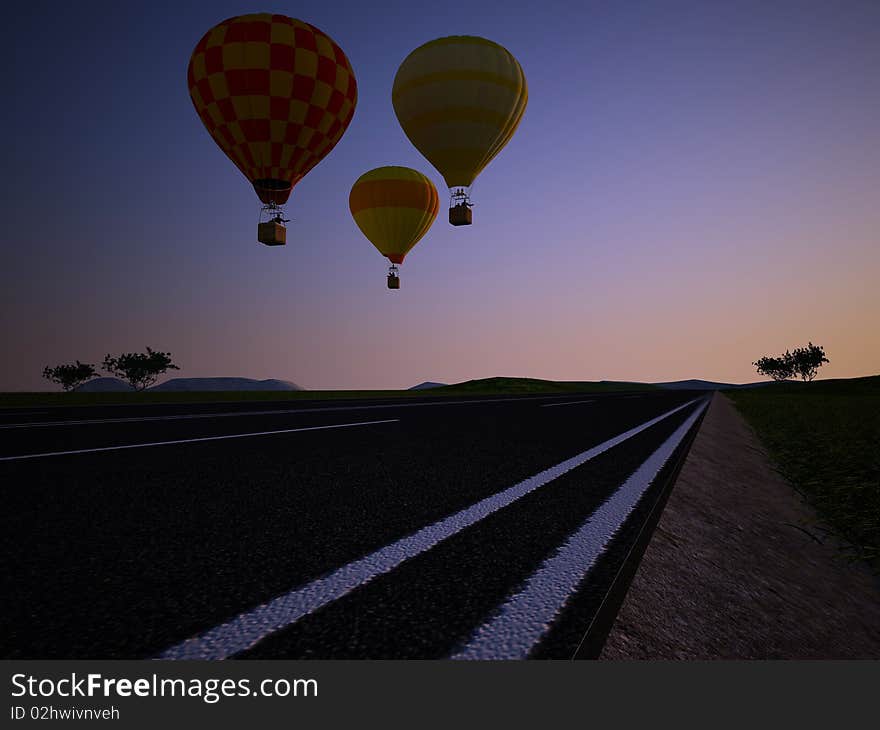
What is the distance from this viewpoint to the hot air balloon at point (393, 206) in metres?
35.2

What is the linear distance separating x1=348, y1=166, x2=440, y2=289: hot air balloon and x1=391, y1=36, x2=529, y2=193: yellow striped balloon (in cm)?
482

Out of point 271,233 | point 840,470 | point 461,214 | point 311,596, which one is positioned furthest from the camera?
point 461,214

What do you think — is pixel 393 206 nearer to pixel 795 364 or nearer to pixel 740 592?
pixel 740 592

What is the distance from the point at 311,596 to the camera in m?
1.66

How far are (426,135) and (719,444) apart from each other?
26678mm

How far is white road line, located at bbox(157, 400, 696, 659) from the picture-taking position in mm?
1330

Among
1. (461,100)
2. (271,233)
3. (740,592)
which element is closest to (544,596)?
(740,592)

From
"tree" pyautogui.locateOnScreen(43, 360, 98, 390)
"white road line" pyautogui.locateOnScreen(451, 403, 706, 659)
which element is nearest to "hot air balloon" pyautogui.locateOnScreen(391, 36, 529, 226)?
"white road line" pyautogui.locateOnScreen(451, 403, 706, 659)

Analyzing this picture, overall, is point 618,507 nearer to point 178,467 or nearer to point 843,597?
point 843,597

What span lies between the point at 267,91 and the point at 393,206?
554 inches

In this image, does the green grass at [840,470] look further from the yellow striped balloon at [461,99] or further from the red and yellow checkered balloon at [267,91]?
the yellow striped balloon at [461,99]

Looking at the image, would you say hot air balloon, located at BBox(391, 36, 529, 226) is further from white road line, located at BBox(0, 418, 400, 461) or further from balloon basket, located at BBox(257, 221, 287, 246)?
white road line, located at BBox(0, 418, 400, 461)

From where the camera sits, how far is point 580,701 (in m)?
1.26

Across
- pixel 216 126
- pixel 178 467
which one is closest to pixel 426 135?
pixel 216 126
